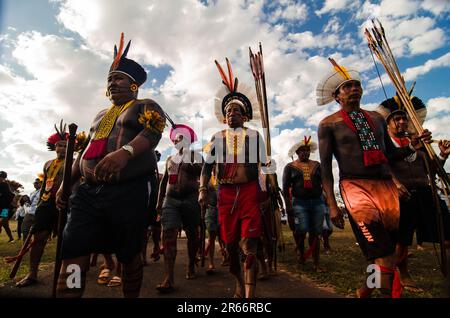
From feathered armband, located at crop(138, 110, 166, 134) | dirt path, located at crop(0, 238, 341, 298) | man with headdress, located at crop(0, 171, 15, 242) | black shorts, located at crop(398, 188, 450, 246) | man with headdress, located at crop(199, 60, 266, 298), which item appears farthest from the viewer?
man with headdress, located at crop(0, 171, 15, 242)

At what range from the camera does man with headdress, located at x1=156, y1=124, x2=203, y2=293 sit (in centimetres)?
505

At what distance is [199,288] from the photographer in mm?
4805

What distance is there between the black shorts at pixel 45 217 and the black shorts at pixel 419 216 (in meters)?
5.82

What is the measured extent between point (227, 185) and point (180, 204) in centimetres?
148

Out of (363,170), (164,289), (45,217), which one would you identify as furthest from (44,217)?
(363,170)

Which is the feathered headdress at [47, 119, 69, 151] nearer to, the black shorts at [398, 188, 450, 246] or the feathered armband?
the feathered armband

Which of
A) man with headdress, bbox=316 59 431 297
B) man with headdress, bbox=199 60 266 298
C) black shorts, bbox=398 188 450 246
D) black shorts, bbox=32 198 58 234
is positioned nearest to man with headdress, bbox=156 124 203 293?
man with headdress, bbox=199 60 266 298

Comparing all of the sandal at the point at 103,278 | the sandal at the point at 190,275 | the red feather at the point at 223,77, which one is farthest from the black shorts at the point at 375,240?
the sandal at the point at 103,278

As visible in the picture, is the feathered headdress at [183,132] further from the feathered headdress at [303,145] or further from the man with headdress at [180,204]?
the feathered headdress at [303,145]

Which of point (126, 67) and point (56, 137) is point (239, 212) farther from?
point (56, 137)

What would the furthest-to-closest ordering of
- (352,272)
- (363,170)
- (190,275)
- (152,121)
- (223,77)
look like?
(352,272)
(190,275)
(223,77)
(363,170)
(152,121)

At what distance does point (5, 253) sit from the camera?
8695 mm

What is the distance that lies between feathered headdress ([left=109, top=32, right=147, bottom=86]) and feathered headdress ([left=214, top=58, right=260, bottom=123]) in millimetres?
1749
